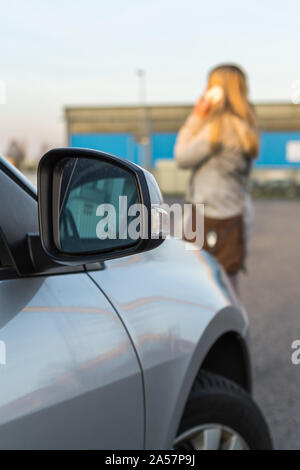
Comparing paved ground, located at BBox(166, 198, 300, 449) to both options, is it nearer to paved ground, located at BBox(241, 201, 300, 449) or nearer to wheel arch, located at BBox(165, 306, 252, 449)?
paved ground, located at BBox(241, 201, 300, 449)

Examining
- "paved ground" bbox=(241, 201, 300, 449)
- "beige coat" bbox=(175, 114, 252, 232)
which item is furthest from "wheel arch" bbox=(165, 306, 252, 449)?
"beige coat" bbox=(175, 114, 252, 232)

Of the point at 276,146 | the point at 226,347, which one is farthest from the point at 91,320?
the point at 276,146

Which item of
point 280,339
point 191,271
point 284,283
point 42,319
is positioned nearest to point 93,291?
point 42,319

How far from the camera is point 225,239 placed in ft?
12.1

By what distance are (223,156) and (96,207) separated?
7.64 ft

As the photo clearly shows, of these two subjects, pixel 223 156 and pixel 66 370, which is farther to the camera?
pixel 223 156

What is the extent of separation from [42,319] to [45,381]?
132 millimetres

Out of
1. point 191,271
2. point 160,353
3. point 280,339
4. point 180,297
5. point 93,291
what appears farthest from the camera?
point 280,339

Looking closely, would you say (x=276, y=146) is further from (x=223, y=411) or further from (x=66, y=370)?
(x=66, y=370)

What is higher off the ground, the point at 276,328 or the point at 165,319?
the point at 165,319

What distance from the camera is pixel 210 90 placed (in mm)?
3609

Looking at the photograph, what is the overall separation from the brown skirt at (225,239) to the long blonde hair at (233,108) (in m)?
0.46

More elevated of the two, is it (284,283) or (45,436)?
(45,436)

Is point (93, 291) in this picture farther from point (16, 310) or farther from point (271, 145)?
point (271, 145)
